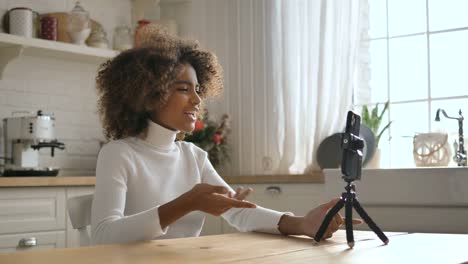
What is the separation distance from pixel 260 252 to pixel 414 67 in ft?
8.60

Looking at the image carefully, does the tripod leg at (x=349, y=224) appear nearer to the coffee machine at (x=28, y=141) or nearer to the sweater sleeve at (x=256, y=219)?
the sweater sleeve at (x=256, y=219)

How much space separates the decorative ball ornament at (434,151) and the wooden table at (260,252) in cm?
175

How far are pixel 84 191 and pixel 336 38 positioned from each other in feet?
4.99

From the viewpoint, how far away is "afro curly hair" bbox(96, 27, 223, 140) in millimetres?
2033

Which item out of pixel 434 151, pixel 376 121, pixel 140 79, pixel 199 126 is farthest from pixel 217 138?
pixel 140 79

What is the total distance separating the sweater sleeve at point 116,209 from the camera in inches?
63.4

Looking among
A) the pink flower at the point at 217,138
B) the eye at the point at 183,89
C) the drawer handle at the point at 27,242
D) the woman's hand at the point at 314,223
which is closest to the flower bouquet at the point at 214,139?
the pink flower at the point at 217,138

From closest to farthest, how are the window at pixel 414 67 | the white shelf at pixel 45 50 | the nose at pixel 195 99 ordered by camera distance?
the nose at pixel 195 99
the white shelf at pixel 45 50
the window at pixel 414 67

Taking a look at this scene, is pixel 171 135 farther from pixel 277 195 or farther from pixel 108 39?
pixel 108 39

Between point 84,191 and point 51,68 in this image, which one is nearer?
point 84,191

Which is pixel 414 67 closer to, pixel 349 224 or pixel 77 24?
pixel 77 24

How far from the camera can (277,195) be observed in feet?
12.1

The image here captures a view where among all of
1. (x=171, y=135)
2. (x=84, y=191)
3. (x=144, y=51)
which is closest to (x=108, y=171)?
(x=171, y=135)

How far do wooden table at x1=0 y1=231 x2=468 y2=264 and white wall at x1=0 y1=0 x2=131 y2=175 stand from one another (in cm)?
239
